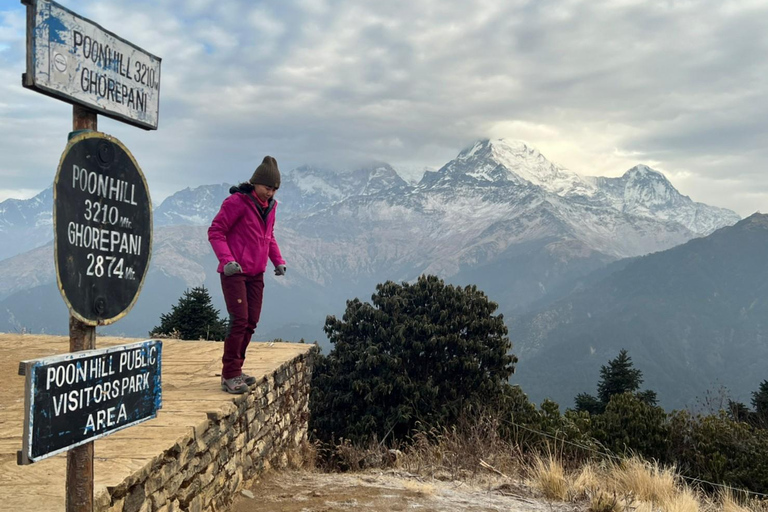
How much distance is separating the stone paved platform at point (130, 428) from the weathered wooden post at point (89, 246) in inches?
31.0

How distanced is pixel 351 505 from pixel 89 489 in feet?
9.15

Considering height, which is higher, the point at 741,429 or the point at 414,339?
the point at 414,339

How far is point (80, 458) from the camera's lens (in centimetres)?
242

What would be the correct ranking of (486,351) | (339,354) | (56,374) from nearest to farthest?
(56,374)
(486,351)
(339,354)

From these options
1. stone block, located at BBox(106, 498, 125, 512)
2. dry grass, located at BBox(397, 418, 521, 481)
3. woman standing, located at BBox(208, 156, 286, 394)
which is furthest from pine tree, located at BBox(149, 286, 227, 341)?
stone block, located at BBox(106, 498, 125, 512)

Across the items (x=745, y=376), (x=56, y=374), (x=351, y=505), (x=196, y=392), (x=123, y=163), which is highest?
(x=123, y=163)

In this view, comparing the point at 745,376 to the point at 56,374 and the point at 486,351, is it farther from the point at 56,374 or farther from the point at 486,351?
the point at 56,374

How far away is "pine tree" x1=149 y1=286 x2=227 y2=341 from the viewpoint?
19406 mm

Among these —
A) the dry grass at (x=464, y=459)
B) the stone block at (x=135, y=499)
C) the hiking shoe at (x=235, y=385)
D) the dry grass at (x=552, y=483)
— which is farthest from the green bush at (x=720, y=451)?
the stone block at (x=135, y=499)

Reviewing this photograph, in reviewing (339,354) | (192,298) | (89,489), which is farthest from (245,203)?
(192,298)

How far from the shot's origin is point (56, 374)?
2.12 meters

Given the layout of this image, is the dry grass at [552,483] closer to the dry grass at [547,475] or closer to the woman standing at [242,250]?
the dry grass at [547,475]

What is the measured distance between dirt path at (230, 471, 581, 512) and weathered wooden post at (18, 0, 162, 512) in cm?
268

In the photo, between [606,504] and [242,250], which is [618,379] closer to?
[606,504]
